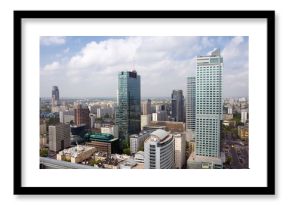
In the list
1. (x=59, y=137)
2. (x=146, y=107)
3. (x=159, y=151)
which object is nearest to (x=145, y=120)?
(x=146, y=107)

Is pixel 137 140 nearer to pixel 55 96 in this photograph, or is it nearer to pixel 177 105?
pixel 177 105

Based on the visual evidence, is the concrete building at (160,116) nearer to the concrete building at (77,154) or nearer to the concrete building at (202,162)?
the concrete building at (202,162)

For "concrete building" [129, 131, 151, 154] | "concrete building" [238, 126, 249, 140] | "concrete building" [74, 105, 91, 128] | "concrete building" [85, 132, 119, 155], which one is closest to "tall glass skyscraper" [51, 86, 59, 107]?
"concrete building" [74, 105, 91, 128]

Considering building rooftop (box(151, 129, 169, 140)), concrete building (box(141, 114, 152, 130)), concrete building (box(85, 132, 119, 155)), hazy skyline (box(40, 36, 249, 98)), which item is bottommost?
concrete building (box(85, 132, 119, 155))

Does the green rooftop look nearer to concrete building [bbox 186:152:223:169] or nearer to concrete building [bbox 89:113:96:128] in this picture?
concrete building [bbox 89:113:96:128]

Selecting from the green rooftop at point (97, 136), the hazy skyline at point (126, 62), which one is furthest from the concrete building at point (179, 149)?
the green rooftop at point (97, 136)
